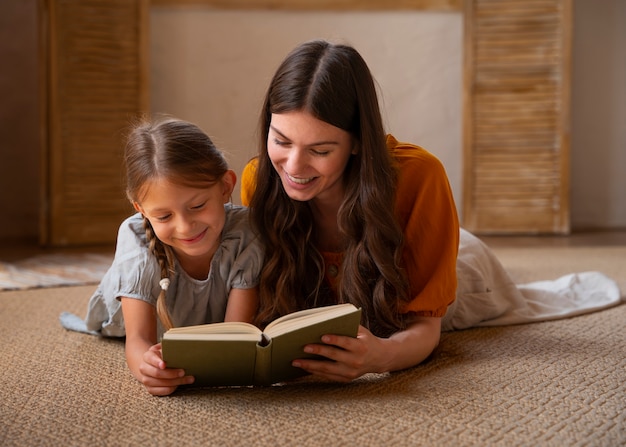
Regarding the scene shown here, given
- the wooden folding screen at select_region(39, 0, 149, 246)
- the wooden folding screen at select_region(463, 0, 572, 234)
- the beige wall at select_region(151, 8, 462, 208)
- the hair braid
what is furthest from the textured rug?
the wooden folding screen at select_region(463, 0, 572, 234)

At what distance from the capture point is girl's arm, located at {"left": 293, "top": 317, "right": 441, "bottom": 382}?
1.38m

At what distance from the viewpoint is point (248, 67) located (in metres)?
3.95

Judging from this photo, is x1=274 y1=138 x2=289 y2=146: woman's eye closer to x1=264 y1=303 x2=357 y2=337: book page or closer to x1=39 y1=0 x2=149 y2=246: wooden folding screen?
x1=264 y1=303 x2=357 y2=337: book page

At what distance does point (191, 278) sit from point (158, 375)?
0.31 metres

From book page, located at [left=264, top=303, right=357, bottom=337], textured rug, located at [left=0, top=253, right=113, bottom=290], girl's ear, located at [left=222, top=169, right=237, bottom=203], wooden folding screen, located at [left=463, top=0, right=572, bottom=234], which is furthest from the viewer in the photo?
wooden folding screen, located at [left=463, top=0, right=572, bottom=234]

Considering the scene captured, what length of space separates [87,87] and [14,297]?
145 centimetres

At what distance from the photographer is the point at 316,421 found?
127 centimetres

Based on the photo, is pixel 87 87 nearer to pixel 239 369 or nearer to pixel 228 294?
pixel 228 294

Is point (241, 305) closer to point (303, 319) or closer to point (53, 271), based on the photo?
point (303, 319)

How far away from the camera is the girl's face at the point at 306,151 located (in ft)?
4.84

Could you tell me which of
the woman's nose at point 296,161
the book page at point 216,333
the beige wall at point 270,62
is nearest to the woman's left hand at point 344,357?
the book page at point 216,333

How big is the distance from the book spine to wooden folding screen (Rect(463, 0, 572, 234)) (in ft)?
8.92

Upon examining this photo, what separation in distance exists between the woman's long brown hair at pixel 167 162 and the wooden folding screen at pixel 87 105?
2.02 metres

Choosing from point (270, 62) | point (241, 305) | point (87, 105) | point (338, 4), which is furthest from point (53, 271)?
point (338, 4)
